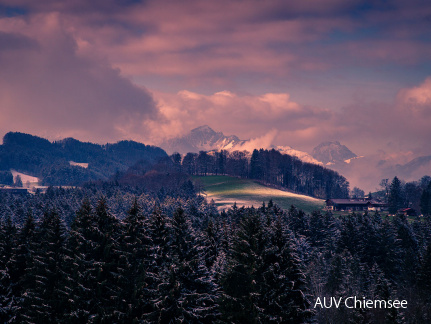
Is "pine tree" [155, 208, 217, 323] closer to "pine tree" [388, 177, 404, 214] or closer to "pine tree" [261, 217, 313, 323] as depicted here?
"pine tree" [261, 217, 313, 323]

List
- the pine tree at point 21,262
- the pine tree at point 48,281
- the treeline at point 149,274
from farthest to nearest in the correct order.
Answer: the pine tree at point 21,262
the pine tree at point 48,281
the treeline at point 149,274

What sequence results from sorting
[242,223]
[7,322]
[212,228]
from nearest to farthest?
[242,223] < [7,322] < [212,228]

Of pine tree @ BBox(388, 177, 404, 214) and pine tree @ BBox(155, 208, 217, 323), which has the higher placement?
pine tree @ BBox(388, 177, 404, 214)

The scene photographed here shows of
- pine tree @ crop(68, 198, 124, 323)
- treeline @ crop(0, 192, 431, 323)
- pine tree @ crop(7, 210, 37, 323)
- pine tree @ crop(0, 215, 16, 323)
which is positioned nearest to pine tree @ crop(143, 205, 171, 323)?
treeline @ crop(0, 192, 431, 323)

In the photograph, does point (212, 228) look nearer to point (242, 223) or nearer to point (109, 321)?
point (242, 223)

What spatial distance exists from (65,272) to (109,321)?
24.3ft

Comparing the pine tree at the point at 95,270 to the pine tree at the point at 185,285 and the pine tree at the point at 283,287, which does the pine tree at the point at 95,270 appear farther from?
the pine tree at the point at 283,287

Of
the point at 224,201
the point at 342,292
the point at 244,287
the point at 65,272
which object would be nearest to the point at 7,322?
the point at 65,272

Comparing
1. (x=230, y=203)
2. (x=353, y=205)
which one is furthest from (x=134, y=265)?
(x=353, y=205)

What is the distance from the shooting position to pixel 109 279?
1678 inches

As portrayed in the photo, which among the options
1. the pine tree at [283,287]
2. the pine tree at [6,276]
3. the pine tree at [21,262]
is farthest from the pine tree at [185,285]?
the pine tree at [6,276]

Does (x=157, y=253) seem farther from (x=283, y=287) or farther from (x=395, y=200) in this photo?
(x=395, y=200)

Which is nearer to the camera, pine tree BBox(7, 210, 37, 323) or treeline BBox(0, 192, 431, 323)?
treeline BBox(0, 192, 431, 323)

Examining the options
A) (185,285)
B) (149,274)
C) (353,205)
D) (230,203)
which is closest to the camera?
(185,285)
